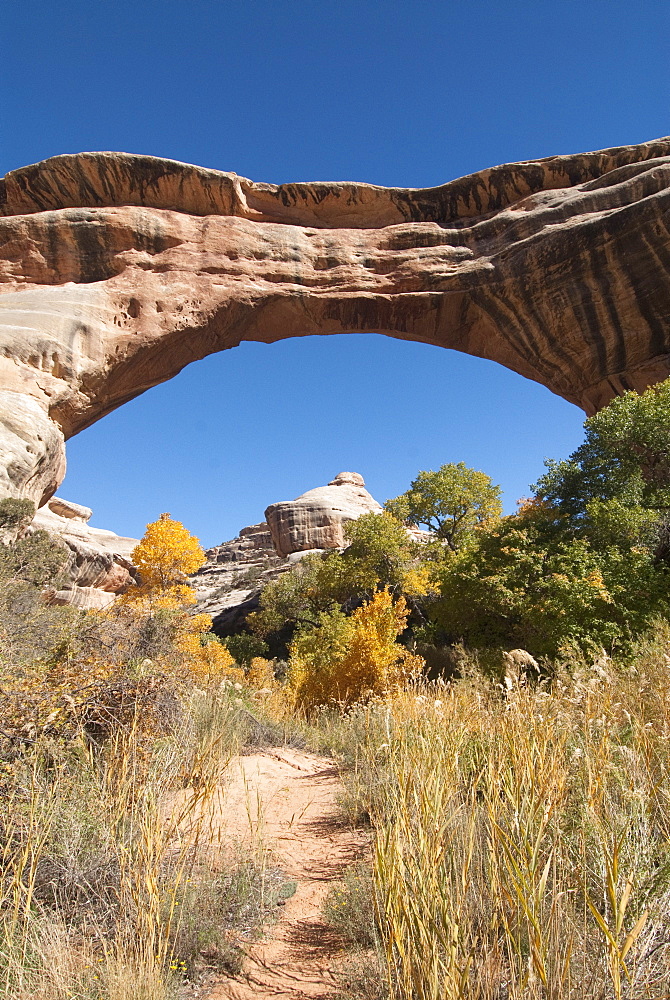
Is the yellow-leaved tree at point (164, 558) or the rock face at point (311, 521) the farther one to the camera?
the rock face at point (311, 521)

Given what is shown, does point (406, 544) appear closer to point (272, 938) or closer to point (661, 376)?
point (661, 376)

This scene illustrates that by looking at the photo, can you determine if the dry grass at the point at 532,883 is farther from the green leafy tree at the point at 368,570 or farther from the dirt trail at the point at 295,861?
the green leafy tree at the point at 368,570

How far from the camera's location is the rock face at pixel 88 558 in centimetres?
2619

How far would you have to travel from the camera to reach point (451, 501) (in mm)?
22094

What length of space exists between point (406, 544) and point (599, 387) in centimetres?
963

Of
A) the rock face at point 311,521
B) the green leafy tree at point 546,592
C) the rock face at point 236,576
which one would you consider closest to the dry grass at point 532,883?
the green leafy tree at point 546,592

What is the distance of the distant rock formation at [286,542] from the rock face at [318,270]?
1630cm

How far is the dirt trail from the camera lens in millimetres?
2004

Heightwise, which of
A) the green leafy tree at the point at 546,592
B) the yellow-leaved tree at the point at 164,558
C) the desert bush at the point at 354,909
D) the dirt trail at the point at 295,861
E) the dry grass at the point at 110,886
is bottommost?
the dirt trail at the point at 295,861

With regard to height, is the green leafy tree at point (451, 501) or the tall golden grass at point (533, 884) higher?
the green leafy tree at point (451, 501)

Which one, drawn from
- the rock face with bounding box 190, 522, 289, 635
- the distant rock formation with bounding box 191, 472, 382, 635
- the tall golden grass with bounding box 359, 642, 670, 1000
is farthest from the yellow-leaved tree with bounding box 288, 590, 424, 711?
the distant rock formation with bounding box 191, 472, 382, 635

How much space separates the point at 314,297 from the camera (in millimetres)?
15102

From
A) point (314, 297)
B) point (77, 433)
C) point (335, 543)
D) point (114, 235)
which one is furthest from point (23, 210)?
point (335, 543)

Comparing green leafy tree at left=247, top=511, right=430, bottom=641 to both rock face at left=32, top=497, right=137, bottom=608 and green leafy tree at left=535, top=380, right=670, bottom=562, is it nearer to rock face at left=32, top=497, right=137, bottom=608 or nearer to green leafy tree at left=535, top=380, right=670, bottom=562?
green leafy tree at left=535, top=380, right=670, bottom=562
